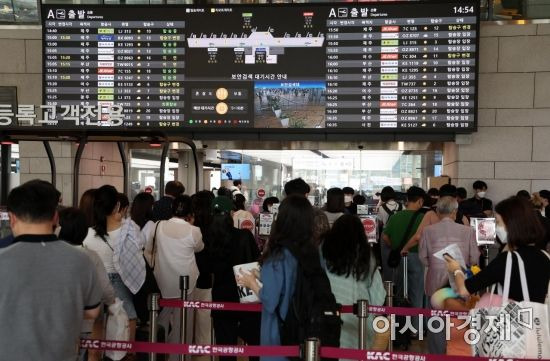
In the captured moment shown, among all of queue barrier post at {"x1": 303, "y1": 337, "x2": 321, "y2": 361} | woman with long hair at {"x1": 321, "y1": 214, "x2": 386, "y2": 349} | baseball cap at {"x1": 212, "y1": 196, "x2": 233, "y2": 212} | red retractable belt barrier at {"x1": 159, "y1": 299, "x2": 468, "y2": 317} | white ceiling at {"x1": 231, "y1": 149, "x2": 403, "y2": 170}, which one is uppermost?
white ceiling at {"x1": 231, "y1": 149, "x2": 403, "y2": 170}

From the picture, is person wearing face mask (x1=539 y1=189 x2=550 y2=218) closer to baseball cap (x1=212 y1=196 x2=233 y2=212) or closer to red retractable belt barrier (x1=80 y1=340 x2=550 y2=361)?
baseball cap (x1=212 y1=196 x2=233 y2=212)

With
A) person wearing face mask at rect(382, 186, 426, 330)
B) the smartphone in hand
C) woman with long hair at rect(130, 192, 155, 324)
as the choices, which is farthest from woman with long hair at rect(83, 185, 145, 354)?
person wearing face mask at rect(382, 186, 426, 330)

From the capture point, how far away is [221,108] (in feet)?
29.1

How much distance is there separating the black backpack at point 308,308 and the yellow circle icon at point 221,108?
5854mm

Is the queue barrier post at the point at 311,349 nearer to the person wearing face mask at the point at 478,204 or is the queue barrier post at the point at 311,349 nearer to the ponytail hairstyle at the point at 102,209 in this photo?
the ponytail hairstyle at the point at 102,209

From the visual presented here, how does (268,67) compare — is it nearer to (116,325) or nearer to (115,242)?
(115,242)

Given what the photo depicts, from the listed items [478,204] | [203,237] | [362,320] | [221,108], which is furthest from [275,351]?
[221,108]

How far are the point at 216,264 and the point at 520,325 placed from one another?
2.46 m

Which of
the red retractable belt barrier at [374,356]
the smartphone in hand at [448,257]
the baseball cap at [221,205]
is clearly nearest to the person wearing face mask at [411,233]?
the baseball cap at [221,205]

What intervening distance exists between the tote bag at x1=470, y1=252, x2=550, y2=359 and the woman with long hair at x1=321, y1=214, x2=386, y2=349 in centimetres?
92

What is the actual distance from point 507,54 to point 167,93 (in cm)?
485

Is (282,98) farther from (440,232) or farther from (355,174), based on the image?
(440,232)

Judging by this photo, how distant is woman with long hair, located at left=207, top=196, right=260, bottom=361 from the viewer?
15.8 ft

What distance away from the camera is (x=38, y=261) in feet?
8.18
